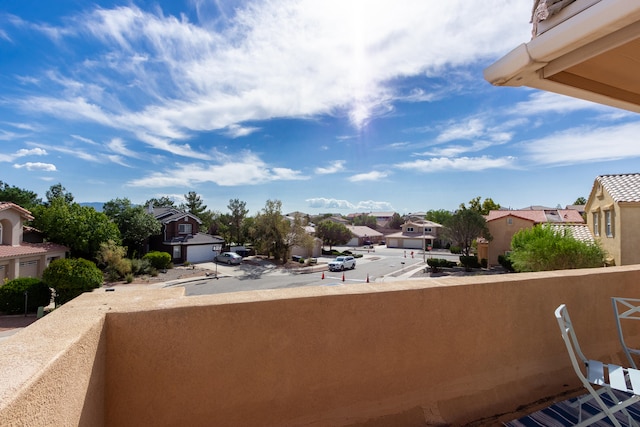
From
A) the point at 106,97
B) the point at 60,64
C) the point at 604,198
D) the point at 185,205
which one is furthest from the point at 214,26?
the point at 185,205

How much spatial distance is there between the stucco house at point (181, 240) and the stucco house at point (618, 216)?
28269mm

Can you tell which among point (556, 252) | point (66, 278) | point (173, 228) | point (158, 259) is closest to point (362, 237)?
point (173, 228)

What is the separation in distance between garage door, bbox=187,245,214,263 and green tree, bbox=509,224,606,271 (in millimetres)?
28311

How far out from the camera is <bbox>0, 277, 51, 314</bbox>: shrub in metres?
14.1

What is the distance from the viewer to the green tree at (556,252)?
12938 mm

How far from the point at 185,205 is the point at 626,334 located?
57444 mm

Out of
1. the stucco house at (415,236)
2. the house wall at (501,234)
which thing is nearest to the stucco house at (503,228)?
the house wall at (501,234)

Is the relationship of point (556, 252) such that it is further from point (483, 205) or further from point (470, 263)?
point (483, 205)

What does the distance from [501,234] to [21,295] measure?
1432 inches

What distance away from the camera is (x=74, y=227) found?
75.5ft

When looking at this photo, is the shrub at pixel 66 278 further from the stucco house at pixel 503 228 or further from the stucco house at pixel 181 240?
the stucco house at pixel 503 228

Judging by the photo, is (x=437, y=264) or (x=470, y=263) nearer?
(x=437, y=264)

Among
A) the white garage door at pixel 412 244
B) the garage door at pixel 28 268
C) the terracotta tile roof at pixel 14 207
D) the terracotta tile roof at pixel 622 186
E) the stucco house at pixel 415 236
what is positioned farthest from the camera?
the white garage door at pixel 412 244

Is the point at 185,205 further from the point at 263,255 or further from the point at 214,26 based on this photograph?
the point at 214,26
